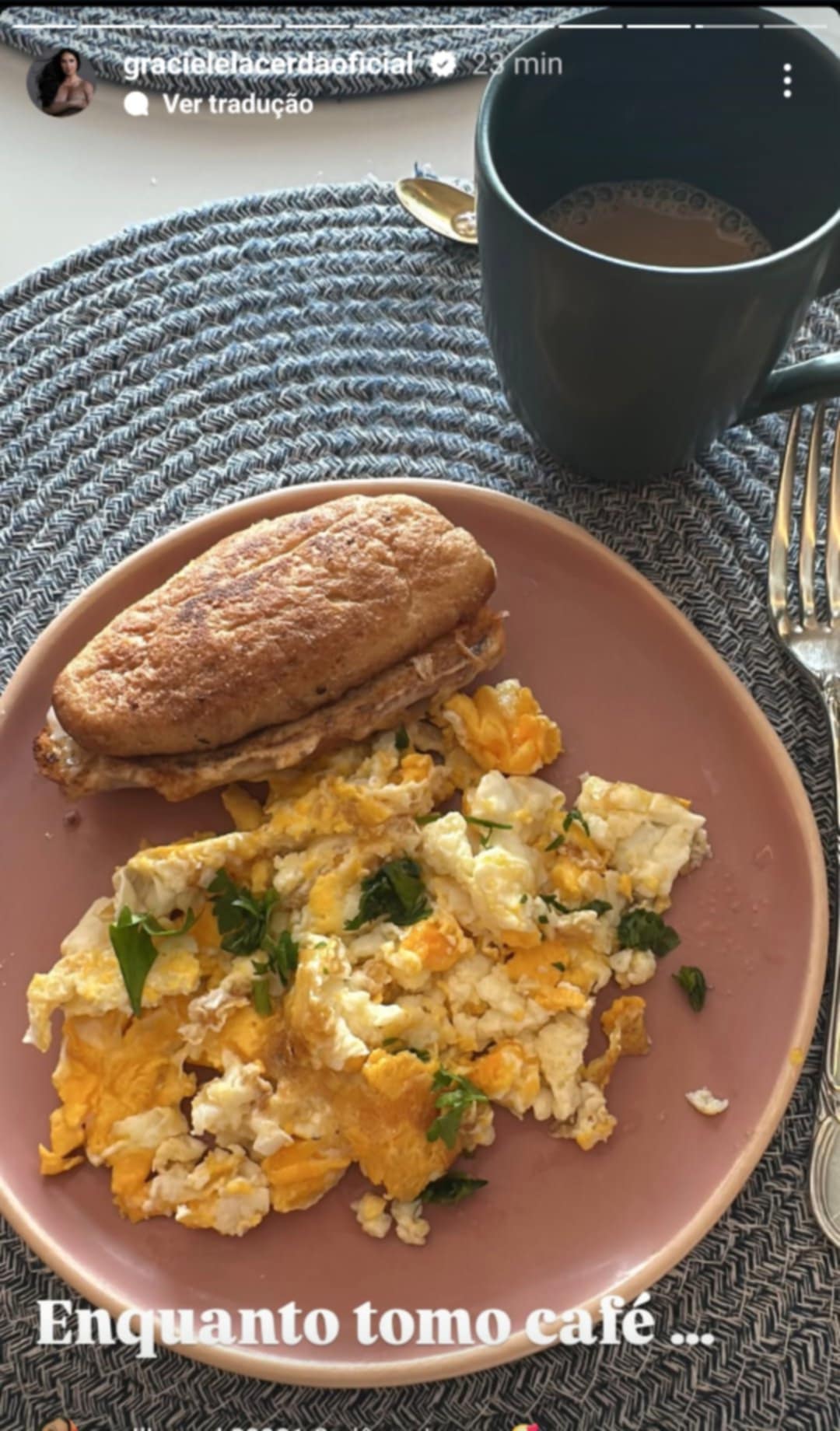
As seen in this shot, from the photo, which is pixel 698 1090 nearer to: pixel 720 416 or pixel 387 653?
pixel 387 653

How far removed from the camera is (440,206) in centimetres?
151

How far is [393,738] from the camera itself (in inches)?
48.3

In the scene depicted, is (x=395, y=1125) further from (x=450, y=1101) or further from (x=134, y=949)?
(x=134, y=949)

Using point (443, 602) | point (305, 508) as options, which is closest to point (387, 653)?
point (443, 602)

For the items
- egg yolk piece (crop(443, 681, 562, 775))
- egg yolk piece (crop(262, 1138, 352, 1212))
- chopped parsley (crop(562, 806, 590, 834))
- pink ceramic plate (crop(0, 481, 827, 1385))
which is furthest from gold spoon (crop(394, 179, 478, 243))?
egg yolk piece (crop(262, 1138, 352, 1212))

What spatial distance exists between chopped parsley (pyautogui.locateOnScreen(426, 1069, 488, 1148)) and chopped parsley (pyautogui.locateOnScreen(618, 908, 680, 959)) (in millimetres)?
209

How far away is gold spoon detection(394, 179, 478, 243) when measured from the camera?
150cm

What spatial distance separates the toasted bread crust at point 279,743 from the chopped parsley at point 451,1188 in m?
0.42

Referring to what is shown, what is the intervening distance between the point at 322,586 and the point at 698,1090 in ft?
2.02

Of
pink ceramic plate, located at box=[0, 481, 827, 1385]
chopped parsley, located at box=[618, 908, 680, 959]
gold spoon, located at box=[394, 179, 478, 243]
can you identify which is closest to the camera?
pink ceramic plate, located at box=[0, 481, 827, 1385]

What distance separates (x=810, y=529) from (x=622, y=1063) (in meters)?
0.62

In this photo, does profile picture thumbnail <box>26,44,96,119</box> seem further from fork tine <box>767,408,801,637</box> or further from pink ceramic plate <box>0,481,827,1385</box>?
fork tine <box>767,408,801,637</box>

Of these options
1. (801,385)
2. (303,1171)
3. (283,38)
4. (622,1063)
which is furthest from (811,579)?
(283,38)

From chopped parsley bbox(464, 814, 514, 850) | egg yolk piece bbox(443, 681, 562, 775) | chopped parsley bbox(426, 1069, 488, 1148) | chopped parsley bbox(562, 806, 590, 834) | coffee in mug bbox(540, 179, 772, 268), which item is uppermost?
coffee in mug bbox(540, 179, 772, 268)
